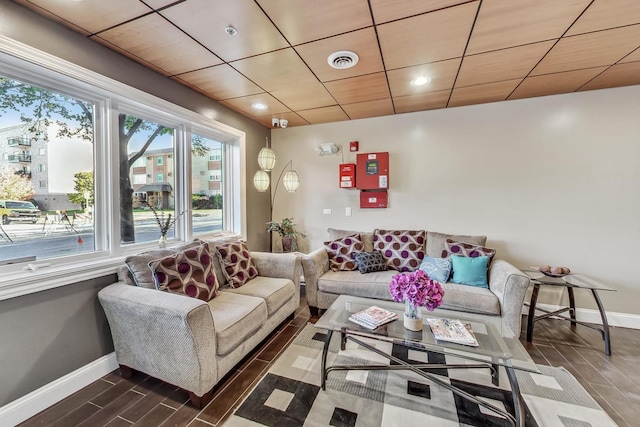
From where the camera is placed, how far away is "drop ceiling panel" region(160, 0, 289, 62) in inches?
61.7

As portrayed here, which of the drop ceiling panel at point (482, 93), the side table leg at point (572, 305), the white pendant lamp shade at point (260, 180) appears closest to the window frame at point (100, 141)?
the white pendant lamp shade at point (260, 180)

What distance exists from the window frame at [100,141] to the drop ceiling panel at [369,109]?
5.37 ft

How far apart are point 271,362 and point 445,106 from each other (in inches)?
135

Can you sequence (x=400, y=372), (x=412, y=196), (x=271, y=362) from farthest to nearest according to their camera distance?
(x=412, y=196)
(x=271, y=362)
(x=400, y=372)

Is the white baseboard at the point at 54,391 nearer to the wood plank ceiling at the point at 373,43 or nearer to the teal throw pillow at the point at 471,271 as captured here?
the wood plank ceiling at the point at 373,43

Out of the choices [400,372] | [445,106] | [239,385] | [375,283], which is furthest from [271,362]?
[445,106]

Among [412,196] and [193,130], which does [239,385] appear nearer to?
[193,130]

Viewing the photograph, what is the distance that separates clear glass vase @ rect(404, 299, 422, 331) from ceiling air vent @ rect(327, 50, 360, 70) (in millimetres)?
1924

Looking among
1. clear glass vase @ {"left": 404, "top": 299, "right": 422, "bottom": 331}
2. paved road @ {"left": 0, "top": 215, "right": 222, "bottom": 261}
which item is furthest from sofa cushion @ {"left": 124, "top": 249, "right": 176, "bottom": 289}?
clear glass vase @ {"left": 404, "top": 299, "right": 422, "bottom": 331}

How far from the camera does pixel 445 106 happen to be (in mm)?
3236

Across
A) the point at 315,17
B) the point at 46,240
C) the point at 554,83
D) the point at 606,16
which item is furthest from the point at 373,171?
the point at 46,240

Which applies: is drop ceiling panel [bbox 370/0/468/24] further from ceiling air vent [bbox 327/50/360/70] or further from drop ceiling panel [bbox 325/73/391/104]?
drop ceiling panel [bbox 325/73/391/104]

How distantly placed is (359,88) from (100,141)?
94.0 inches

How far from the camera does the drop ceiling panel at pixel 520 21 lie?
1.55 metres
